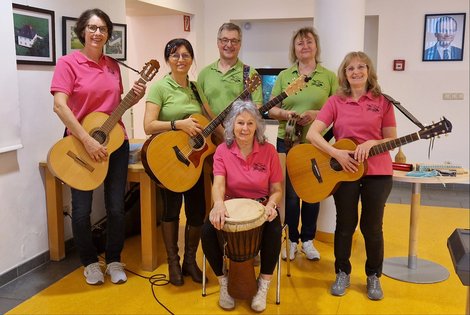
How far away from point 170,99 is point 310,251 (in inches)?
58.8

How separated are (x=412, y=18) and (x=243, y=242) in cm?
407

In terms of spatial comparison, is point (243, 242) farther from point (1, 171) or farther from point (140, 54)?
point (140, 54)

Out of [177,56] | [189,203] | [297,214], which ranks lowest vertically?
[297,214]

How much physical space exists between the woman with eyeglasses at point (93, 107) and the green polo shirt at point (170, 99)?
0.08m

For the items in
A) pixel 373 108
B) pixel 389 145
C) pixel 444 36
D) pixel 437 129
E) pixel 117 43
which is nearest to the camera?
pixel 437 129

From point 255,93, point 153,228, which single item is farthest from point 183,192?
point 255,93

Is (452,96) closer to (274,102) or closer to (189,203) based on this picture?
(274,102)

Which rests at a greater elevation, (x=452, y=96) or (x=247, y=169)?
(x=452, y=96)

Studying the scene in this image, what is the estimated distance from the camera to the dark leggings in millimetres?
2562

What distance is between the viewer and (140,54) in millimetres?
5996

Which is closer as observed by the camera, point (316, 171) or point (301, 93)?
point (316, 171)

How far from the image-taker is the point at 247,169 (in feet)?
8.76

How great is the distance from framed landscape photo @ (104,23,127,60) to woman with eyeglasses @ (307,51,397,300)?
6.51ft

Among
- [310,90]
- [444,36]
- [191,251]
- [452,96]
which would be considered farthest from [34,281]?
[444,36]
